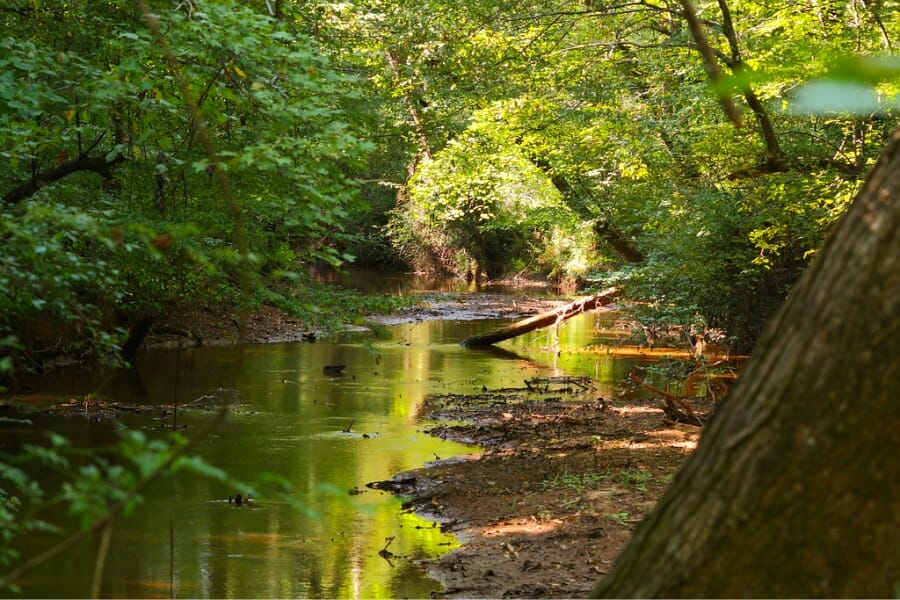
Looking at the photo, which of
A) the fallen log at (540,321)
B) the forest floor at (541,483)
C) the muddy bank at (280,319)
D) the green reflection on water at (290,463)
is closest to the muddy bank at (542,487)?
the forest floor at (541,483)

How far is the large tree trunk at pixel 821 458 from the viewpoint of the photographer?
199cm

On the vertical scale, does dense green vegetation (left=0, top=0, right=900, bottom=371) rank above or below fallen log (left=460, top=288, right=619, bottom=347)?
above

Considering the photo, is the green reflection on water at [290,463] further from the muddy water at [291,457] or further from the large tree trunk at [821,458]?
the large tree trunk at [821,458]

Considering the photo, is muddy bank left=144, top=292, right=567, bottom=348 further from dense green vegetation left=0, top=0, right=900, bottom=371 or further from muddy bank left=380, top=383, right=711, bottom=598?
dense green vegetation left=0, top=0, right=900, bottom=371

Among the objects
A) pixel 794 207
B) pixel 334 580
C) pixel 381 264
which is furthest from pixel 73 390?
pixel 381 264

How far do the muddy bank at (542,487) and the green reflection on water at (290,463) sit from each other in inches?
15.9

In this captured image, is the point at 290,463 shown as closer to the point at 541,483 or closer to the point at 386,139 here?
the point at 541,483

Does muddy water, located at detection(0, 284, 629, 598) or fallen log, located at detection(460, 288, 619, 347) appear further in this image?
fallen log, located at detection(460, 288, 619, 347)

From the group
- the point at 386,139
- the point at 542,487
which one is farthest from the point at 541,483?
the point at 386,139

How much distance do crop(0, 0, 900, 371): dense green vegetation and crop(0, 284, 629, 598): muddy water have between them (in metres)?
1.13

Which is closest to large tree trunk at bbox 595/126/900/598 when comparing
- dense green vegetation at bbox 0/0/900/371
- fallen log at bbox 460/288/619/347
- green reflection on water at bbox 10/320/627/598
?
dense green vegetation at bbox 0/0/900/371

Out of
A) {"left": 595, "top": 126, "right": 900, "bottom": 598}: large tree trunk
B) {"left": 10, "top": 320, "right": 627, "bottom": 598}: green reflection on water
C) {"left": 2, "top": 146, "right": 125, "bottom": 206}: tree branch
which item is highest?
{"left": 2, "top": 146, "right": 125, "bottom": 206}: tree branch

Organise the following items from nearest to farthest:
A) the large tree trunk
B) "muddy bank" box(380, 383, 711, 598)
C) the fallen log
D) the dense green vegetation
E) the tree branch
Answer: the large tree trunk
the dense green vegetation
the tree branch
"muddy bank" box(380, 383, 711, 598)
the fallen log

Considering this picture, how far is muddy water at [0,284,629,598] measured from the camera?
7.68 metres
